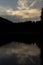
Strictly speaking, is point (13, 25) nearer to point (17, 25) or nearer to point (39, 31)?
point (17, 25)

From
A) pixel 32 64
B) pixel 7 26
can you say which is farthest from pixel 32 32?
pixel 32 64

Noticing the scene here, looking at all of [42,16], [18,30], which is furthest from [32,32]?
[42,16]

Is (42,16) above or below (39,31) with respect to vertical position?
above

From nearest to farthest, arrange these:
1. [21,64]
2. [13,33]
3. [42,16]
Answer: [21,64] < [13,33] < [42,16]

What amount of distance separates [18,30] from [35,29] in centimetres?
698

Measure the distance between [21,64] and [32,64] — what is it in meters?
0.86

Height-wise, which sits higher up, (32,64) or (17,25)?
(17,25)

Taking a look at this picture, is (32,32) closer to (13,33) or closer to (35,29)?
(35,29)

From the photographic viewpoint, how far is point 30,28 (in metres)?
68.9

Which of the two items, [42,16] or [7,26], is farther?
[42,16]

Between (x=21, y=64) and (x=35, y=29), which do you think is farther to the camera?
(x=35, y=29)

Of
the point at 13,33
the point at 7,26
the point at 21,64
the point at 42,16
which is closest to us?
the point at 21,64

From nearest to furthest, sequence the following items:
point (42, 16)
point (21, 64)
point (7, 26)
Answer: point (21, 64)
point (7, 26)
point (42, 16)

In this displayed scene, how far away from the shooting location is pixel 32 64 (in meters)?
13.1
